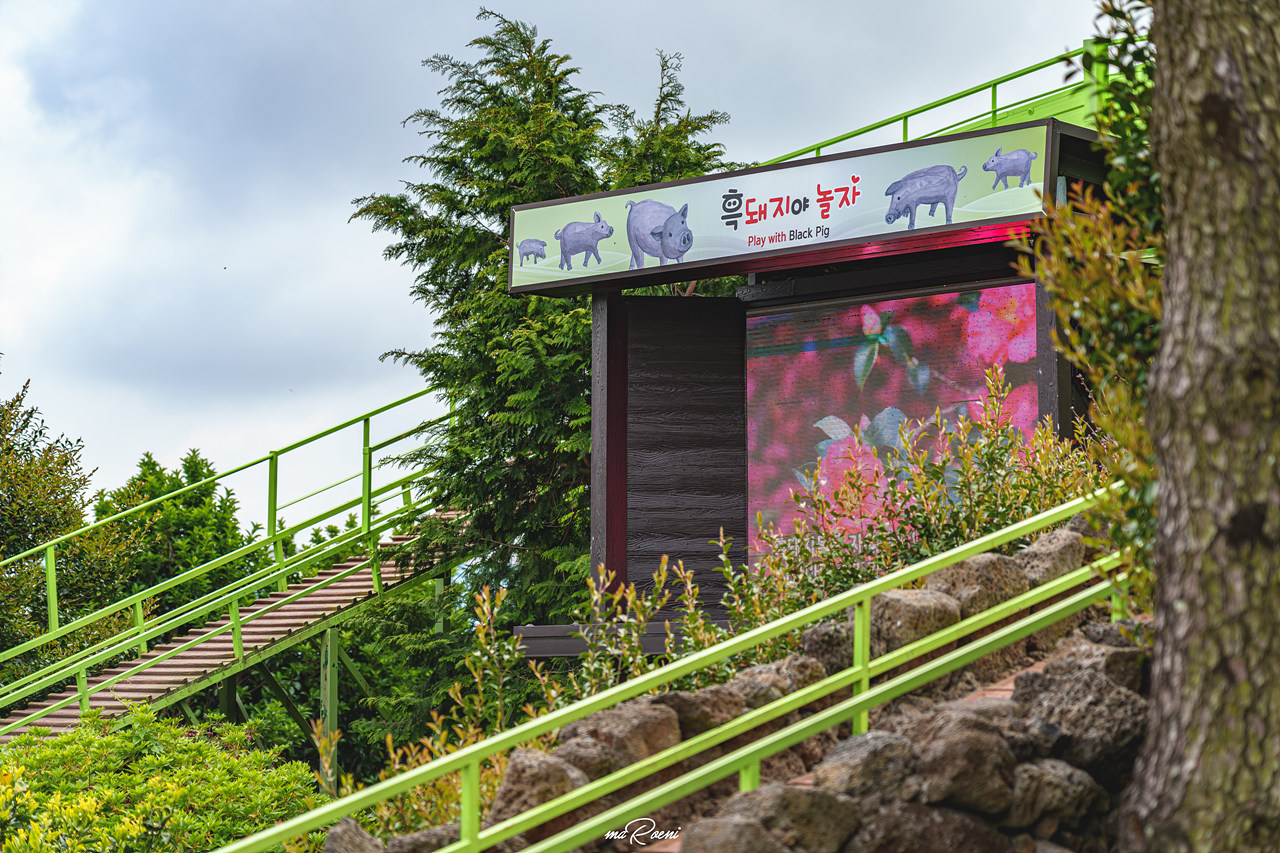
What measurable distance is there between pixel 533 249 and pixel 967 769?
7.56 m

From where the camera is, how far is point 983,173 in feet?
30.1

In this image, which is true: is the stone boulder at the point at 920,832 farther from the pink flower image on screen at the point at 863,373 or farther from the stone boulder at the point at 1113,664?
the pink flower image on screen at the point at 863,373

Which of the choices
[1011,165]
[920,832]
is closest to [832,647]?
[920,832]

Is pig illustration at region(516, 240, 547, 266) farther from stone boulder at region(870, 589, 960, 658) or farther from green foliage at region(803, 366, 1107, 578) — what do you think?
stone boulder at region(870, 589, 960, 658)

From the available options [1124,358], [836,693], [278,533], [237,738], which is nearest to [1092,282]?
[1124,358]

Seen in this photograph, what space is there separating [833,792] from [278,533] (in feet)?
37.1

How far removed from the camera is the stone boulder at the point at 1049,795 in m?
4.49

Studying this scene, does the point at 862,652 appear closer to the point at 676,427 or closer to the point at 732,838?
the point at 732,838

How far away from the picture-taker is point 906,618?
209 inches

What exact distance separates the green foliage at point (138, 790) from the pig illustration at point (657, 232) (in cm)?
511

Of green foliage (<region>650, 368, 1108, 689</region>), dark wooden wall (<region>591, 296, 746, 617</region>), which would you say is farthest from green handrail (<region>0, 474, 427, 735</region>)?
green foliage (<region>650, 368, 1108, 689</region>)

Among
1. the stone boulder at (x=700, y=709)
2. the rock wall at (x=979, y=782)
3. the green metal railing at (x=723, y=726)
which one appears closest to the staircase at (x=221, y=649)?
the stone boulder at (x=700, y=709)

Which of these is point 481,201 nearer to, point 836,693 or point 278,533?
point 278,533

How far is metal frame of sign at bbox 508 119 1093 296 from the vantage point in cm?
915
